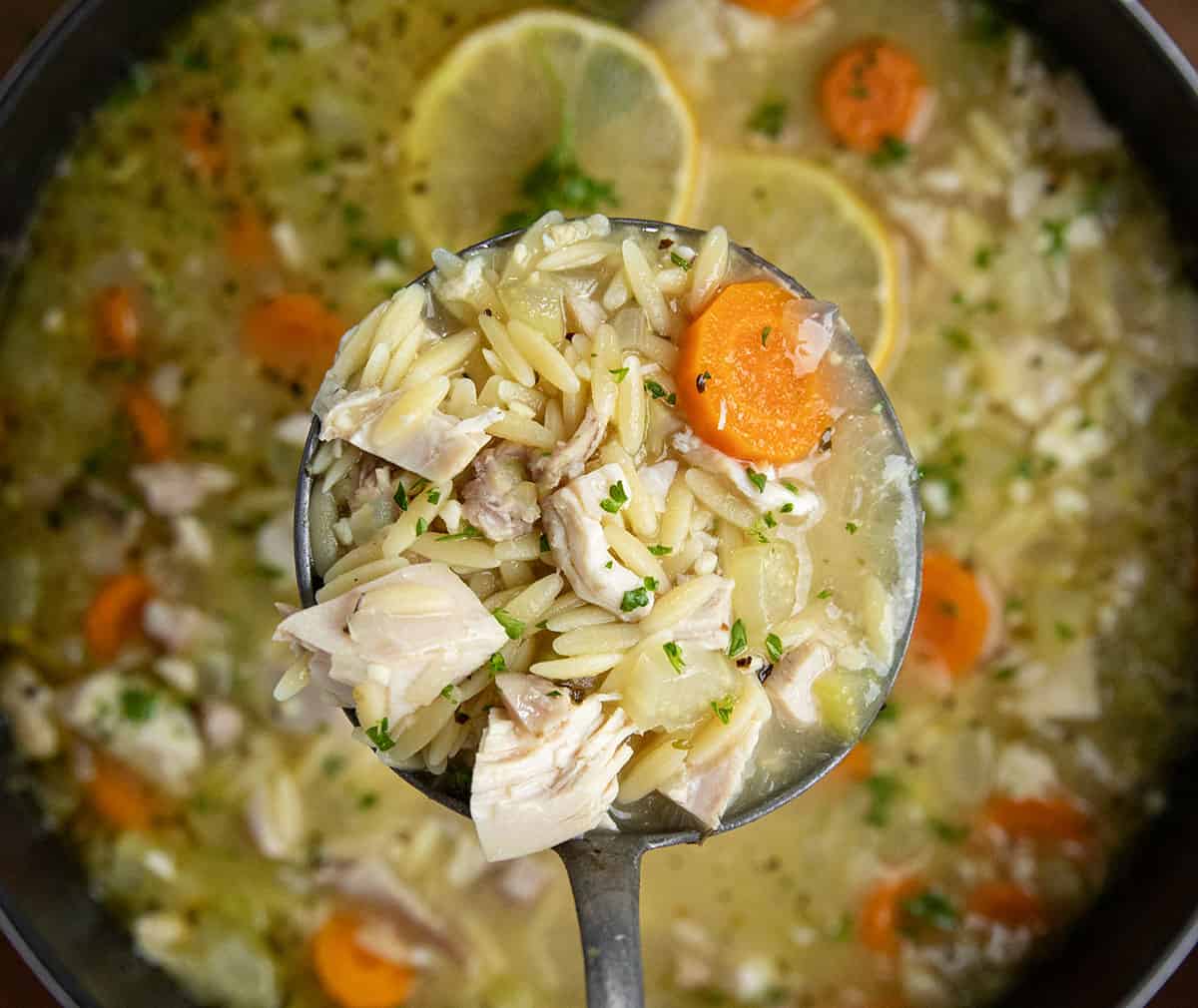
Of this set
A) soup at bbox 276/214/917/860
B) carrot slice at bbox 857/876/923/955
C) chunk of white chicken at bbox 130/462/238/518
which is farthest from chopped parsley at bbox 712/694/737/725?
chunk of white chicken at bbox 130/462/238/518

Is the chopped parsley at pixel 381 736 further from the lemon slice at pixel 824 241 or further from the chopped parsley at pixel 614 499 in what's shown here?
the lemon slice at pixel 824 241

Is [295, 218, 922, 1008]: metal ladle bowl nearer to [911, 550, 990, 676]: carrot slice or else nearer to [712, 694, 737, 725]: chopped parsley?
[712, 694, 737, 725]: chopped parsley

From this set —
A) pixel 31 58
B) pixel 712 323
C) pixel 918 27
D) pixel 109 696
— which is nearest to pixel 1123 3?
pixel 918 27

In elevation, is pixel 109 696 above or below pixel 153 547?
below

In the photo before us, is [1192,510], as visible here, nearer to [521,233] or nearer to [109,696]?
[521,233]

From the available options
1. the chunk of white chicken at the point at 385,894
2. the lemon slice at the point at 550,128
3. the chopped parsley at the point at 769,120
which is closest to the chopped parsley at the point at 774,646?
the lemon slice at the point at 550,128
